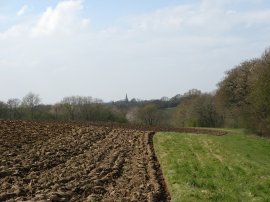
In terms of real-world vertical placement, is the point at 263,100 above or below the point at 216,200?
above

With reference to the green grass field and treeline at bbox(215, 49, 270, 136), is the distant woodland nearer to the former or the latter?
treeline at bbox(215, 49, 270, 136)

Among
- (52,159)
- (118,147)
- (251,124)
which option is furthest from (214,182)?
(251,124)

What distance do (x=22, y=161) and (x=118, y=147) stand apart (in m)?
9.07

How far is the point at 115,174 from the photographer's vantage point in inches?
663

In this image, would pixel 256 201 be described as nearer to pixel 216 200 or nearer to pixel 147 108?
pixel 216 200

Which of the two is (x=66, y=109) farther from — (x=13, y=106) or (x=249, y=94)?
(x=249, y=94)

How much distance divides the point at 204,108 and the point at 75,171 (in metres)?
86.7

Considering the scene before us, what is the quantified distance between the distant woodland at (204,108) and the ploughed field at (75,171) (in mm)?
29582

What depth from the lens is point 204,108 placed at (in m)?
102

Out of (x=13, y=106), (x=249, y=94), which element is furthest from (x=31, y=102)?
(x=249, y=94)

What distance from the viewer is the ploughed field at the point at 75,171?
42.5ft

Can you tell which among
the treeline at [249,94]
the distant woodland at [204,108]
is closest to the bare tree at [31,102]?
the distant woodland at [204,108]

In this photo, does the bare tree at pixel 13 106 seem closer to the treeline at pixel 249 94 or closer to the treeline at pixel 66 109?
the treeline at pixel 66 109

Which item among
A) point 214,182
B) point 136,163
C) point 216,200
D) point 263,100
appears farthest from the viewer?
point 263,100
